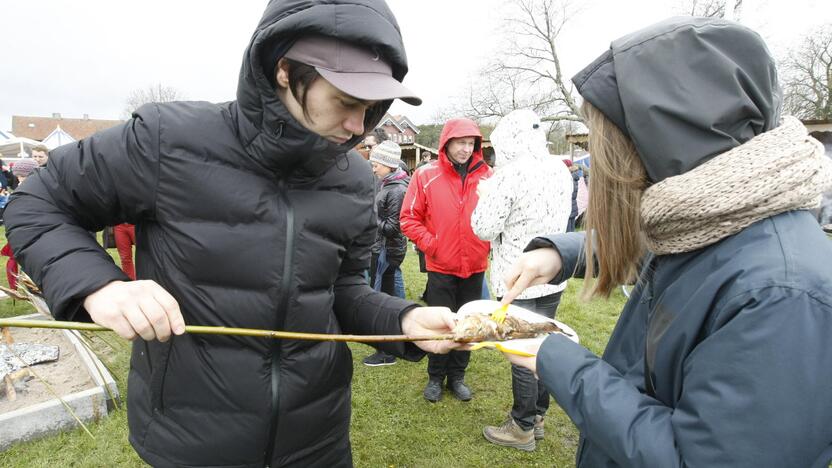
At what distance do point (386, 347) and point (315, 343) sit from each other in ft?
1.19

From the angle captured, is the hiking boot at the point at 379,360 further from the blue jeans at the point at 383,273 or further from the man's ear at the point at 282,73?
the man's ear at the point at 282,73

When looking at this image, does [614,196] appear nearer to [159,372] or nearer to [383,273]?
[159,372]

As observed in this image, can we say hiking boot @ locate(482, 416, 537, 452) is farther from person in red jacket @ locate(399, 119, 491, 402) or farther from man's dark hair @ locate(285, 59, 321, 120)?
man's dark hair @ locate(285, 59, 321, 120)

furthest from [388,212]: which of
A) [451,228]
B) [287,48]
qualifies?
[287,48]

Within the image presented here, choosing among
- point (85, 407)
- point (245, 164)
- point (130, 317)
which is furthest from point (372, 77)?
point (85, 407)

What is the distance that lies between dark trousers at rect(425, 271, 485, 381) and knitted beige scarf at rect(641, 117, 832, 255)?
2975 mm

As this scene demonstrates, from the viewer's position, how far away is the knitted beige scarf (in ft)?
2.89

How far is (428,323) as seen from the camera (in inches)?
67.6

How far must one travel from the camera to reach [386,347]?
5.90 ft

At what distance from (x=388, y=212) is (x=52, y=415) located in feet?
11.4


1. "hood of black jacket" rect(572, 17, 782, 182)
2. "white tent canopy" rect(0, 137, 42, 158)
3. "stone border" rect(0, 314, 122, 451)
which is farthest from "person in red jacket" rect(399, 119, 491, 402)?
"white tent canopy" rect(0, 137, 42, 158)

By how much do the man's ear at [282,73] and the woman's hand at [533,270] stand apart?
1.07 metres

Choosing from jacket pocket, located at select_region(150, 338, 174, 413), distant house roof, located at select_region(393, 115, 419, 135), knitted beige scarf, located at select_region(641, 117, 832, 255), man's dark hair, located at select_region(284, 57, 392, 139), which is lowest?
distant house roof, located at select_region(393, 115, 419, 135)

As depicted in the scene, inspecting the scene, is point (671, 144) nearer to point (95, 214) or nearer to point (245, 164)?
point (245, 164)
